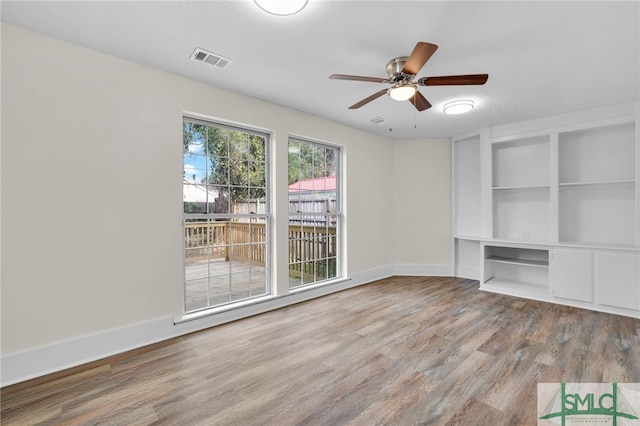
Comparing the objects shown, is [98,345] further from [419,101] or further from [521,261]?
[521,261]

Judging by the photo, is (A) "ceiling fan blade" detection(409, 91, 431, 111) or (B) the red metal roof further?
(B) the red metal roof

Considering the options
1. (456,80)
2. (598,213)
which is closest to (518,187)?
(598,213)

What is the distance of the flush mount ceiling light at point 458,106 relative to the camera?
372 cm

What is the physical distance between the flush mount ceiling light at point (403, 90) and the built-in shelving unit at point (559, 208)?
3.05 metres

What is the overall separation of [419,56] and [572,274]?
388cm

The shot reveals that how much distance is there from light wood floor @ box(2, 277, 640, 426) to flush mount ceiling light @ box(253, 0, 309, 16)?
105 inches

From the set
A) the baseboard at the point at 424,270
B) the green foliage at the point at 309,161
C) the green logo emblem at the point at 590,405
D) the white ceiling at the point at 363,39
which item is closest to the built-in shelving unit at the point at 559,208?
the baseboard at the point at 424,270

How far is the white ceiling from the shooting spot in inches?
80.8

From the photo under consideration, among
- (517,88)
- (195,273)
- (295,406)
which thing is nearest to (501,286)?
(517,88)

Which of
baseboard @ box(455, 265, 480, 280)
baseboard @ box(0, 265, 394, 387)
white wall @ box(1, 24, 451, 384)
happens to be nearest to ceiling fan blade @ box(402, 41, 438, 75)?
white wall @ box(1, 24, 451, 384)

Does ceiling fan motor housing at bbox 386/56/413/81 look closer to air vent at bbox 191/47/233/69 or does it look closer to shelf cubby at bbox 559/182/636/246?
air vent at bbox 191/47/233/69

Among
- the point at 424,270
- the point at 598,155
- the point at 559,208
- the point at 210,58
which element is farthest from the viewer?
the point at 424,270

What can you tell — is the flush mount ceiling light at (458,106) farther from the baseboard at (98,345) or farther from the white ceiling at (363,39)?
the baseboard at (98,345)

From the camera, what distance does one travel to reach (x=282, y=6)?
1.91 m
